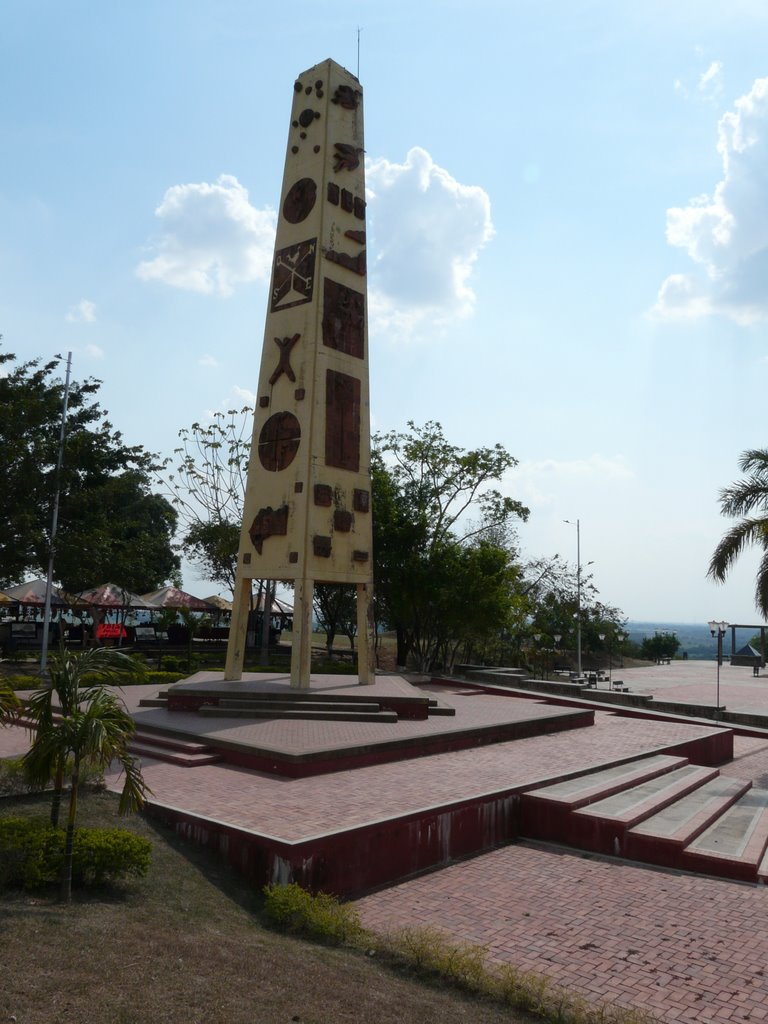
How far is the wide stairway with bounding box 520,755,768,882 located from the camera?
8.98 meters

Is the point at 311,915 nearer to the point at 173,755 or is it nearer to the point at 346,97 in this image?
the point at 173,755

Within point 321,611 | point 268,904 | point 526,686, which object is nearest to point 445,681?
point 526,686

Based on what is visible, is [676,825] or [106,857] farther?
[676,825]

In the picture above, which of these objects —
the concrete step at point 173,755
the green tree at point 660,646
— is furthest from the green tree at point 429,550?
the green tree at point 660,646

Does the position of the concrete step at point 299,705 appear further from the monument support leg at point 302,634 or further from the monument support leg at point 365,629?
the monument support leg at point 365,629

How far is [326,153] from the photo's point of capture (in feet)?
55.7

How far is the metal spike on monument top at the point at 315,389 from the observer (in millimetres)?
15875

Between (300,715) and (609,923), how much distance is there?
752 centimetres

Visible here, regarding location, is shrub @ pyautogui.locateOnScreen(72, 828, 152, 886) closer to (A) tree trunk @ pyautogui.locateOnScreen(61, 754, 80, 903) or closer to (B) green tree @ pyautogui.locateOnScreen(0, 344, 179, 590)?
(A) tree trunk @ pyautogui.locateOnScreen(61, 754, 80, 903)

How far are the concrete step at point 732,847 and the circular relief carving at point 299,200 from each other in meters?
14.0

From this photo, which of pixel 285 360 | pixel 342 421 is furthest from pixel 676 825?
pixel 285 360

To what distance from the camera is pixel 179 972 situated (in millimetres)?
5172

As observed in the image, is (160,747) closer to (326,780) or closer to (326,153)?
(326,780)

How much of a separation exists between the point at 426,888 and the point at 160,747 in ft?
17.7
